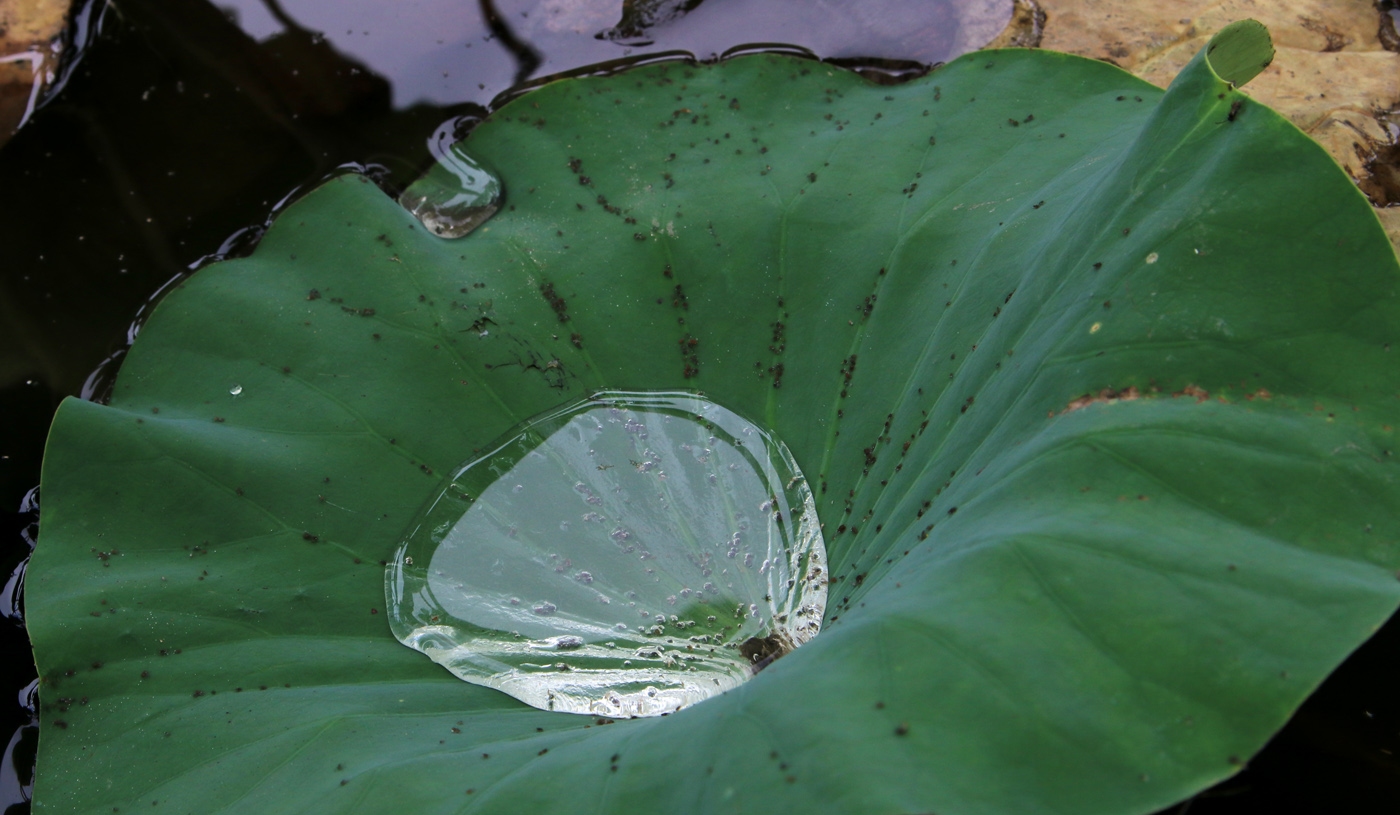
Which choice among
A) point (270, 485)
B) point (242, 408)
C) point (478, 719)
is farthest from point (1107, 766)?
point (242, 408)

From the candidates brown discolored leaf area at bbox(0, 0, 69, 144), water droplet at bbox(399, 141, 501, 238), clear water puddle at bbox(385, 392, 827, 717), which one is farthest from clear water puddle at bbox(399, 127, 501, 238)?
brown discolored leaf area at bbox(0, 0, 69, 144)

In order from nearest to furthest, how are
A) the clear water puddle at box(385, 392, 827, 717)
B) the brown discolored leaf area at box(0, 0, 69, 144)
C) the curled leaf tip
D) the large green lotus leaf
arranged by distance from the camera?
the large green lotus leaf < the curled leaf tip < the clear water puddle at box(385, 392, 827, 717) < the brown discolored leaf area at box(0, 0, 69, 144)

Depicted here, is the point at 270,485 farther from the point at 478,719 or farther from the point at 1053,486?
the point at 1053,486

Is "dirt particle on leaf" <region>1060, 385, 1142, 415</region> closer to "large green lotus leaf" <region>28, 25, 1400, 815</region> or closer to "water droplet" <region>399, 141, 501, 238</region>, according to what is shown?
"large green lotus leaf" <region>28, 25, 1400, 815</region>

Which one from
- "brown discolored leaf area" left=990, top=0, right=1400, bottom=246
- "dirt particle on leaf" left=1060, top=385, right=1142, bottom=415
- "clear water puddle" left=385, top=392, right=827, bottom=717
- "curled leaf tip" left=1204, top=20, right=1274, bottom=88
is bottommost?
"clear water puddle" left=385, top=392, right=827, bottom=717

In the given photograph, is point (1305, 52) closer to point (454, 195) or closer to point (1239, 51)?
point (1239, 51)
